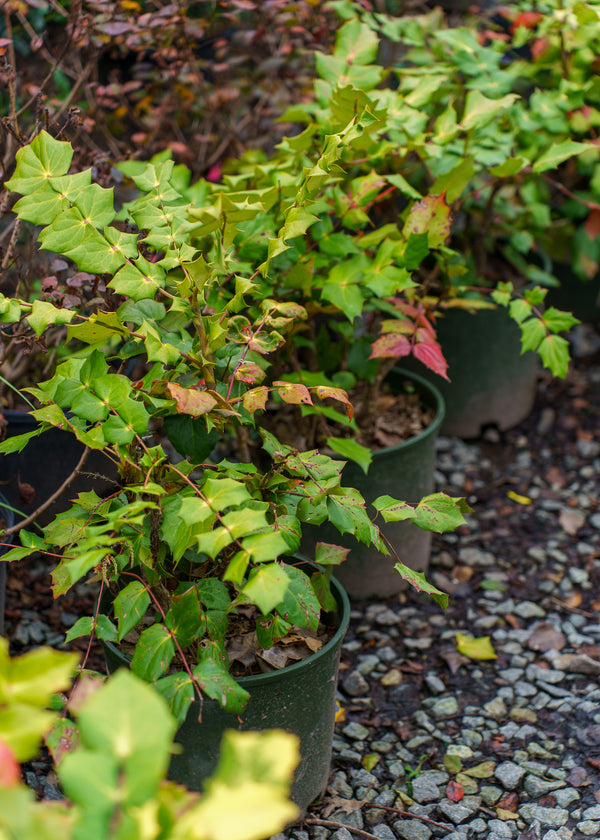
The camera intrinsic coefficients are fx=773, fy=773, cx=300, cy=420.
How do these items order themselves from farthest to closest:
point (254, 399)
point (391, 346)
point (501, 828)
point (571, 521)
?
point (571, 521)
point (391, 346)
point (501, 828)
point (254, 399)

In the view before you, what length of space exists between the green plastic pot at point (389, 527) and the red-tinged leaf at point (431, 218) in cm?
53

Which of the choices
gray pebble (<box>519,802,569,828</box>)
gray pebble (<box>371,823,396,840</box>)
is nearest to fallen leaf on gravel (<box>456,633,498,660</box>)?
gray pebble (<box>519,802,569,828</box>)

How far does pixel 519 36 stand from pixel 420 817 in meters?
2.20

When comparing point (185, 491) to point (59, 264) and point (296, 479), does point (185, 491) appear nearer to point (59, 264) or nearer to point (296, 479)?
point (296, 479)

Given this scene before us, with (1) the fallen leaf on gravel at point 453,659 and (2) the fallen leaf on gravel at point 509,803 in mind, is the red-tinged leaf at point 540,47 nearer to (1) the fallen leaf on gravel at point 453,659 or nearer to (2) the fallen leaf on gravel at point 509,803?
(1) the fallen leaf on gravel at point 453,659

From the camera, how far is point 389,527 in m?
1.95

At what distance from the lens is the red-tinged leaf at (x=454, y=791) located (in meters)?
1.50

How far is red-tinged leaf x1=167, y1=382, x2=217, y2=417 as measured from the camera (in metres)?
1.07

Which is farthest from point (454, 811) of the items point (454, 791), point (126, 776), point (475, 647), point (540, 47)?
point (540, 47)

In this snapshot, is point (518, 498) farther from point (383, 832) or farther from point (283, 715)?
point (283, 715)

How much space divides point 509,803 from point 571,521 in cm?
108

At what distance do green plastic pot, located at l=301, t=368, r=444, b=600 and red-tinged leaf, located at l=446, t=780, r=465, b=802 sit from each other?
19.3 inches

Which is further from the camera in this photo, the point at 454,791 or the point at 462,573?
the point at 462,573

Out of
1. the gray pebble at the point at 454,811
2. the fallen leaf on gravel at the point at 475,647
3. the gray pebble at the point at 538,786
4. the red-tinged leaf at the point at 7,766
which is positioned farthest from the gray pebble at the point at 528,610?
the red-tinged leaf at the point at 7,766
